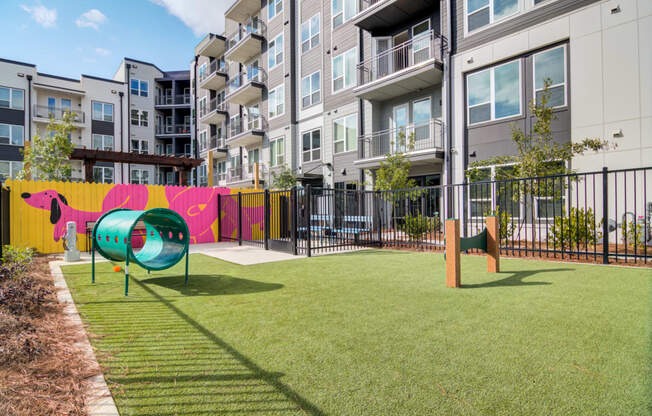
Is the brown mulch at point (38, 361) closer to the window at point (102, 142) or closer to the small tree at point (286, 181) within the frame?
Result: the small tree at point (286, 181)

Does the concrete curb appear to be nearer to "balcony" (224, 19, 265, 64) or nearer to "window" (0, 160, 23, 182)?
"balcony" (224, 19, 265, 64)

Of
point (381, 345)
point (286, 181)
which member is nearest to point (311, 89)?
point (286, 181)

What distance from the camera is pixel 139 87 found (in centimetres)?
3650

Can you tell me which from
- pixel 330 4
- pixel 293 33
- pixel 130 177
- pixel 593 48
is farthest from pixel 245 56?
pixel 593 48

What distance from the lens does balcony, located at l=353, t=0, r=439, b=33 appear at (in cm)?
1539

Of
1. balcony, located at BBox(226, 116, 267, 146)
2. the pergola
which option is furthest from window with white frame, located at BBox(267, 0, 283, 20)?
the pergola

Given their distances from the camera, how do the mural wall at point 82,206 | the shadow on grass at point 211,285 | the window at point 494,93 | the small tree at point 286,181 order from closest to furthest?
1. the shadow on grass at point 211,285
2. the mural wall at point 82,206
3. the window at point 494,93
4. the small tree at point 286,181

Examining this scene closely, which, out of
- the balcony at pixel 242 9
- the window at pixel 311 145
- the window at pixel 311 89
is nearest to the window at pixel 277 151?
the window at pixel 311 145

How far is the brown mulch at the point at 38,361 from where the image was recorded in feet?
7.24

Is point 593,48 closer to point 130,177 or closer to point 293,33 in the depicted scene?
point 293,33

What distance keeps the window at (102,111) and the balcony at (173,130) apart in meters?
5.13

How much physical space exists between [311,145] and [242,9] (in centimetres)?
1426

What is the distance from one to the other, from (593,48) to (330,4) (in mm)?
14631

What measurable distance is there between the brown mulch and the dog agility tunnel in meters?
1.19
